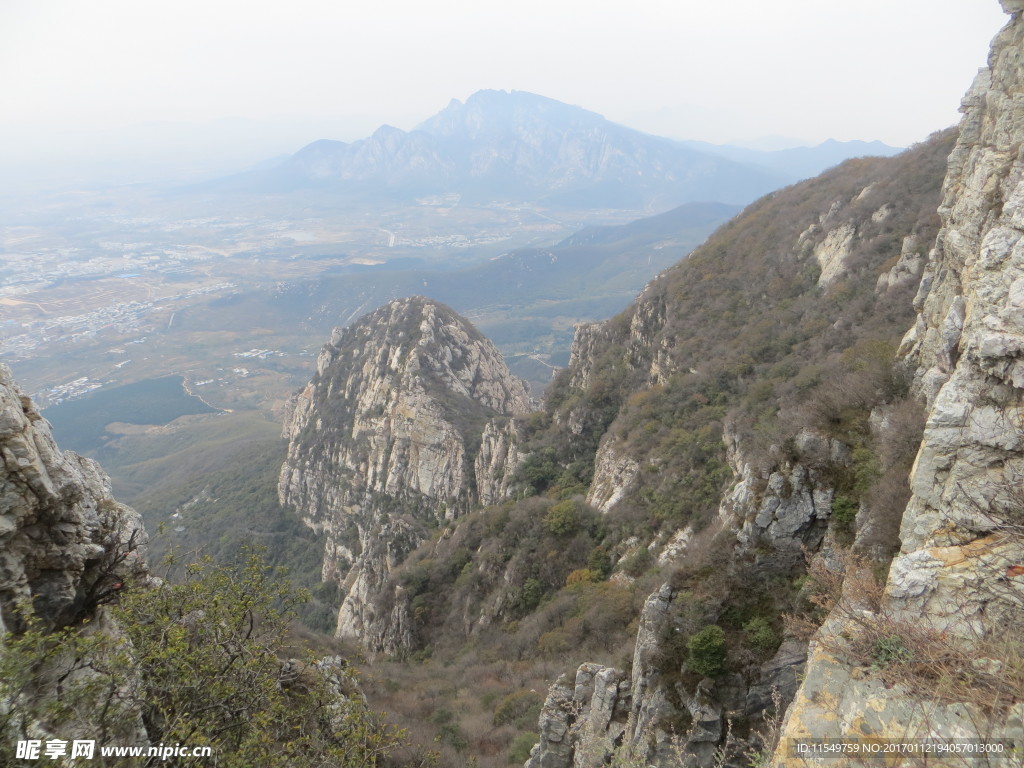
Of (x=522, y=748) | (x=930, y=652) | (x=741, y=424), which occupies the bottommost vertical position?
(x=522, y=748)

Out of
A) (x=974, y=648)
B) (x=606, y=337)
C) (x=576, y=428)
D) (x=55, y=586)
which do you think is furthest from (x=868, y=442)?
(x=606, y=337)

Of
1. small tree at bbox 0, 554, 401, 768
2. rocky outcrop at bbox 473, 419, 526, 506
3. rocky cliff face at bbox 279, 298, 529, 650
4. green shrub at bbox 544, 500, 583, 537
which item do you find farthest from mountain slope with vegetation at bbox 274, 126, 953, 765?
small tree at bbox 0, 554, 401, 768

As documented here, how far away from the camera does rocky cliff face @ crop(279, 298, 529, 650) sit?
53.7 metres

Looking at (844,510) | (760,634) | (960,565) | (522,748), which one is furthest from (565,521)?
(960,565)

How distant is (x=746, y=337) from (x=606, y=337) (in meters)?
20.2

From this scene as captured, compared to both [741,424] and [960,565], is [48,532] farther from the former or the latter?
[741,424]

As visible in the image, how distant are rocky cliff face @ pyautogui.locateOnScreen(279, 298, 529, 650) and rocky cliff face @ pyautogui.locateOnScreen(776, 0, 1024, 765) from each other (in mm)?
38187

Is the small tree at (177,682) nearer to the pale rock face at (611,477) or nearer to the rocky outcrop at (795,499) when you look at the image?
the rocky outcrop at (795,499)

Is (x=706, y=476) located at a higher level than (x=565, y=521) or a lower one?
higher

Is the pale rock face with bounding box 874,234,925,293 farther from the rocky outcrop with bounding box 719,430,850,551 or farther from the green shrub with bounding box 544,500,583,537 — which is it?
the green shrub with bounding box 544,500,583,537

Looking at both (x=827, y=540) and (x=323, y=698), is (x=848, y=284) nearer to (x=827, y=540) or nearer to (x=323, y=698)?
(x=827, y=540)

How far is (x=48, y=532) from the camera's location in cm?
1149

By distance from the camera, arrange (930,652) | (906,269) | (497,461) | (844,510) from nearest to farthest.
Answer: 1. (930,652)
2. (844,510)
3. (906,269)
4. (497,461)

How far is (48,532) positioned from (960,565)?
16.7m
